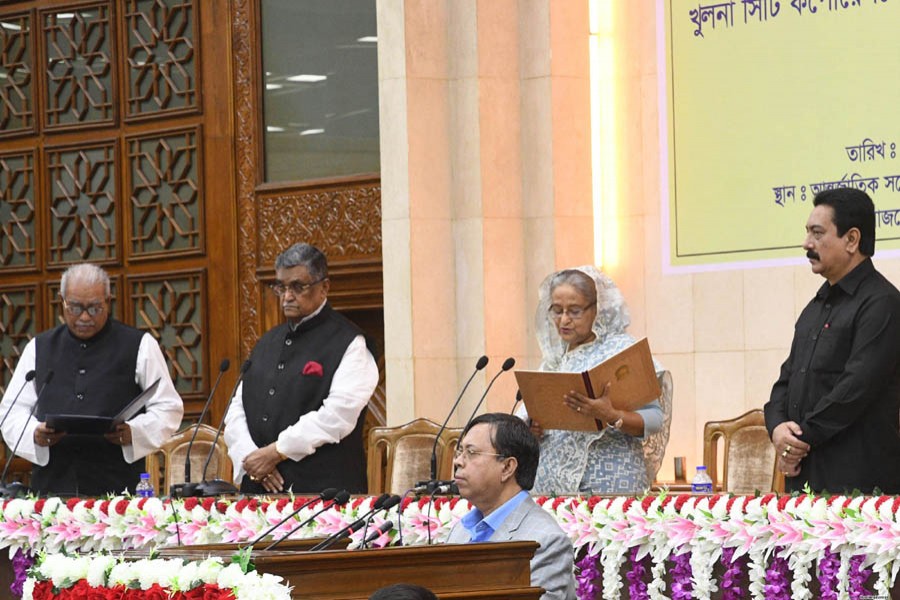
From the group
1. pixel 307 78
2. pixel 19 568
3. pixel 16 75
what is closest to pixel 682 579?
pixel 19 568

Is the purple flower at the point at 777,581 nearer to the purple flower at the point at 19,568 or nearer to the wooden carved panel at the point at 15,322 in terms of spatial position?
the purple flower at the point at 19,568

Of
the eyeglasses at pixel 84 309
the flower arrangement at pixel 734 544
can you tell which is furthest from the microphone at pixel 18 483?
the flower arrangement at pixel 734 544

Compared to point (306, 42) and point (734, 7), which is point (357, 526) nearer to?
point (734, 7)

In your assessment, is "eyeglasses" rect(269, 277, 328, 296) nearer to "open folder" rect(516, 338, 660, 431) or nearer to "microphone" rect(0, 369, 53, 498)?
"microphone" rect(0, 369, 53, 498)

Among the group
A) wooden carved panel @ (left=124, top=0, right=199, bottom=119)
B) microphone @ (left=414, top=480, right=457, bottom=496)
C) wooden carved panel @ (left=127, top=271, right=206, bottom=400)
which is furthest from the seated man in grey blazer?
wooden carved panel @ (left=124, top=0, right=199, bottom=119)

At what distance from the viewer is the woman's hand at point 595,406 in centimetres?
510

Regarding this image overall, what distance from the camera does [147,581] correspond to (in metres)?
3.58

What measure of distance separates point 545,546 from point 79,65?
7.19 metres

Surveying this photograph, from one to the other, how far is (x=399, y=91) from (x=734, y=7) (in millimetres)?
1639

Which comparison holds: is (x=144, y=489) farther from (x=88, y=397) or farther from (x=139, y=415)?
(x=88, y=397)

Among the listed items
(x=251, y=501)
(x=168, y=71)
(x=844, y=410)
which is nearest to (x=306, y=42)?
(x=168, y=71)

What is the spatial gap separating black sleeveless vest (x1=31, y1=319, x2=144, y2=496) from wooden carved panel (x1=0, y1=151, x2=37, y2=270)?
3.98 meters

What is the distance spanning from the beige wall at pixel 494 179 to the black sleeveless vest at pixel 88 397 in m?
1.87

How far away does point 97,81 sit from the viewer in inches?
403
